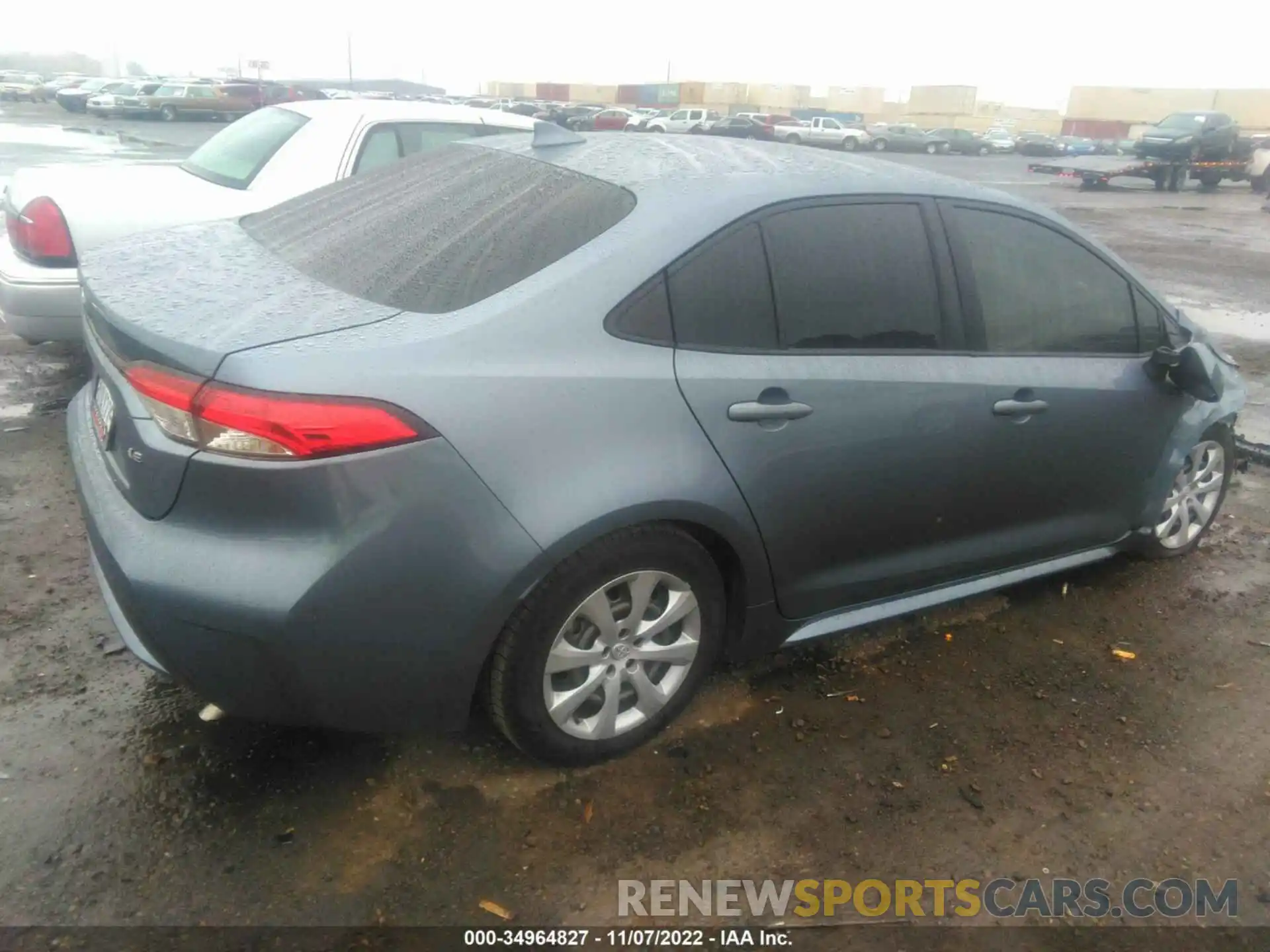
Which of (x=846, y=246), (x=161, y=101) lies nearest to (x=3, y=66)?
(x=161, y=101)

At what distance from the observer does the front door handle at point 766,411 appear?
261 centimetres

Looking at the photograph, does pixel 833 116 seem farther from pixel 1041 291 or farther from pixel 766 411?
pixel 766 411

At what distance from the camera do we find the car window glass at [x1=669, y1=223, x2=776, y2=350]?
2594 millimetres

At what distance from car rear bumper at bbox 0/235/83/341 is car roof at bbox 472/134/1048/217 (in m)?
2.46

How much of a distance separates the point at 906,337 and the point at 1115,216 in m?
18.3

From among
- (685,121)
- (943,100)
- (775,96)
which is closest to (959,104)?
(943,100)

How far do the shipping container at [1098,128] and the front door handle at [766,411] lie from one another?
62.7m

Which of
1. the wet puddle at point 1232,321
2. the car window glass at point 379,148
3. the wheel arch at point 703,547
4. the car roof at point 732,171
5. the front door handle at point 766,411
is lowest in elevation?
the wet puddle at point 1232,321

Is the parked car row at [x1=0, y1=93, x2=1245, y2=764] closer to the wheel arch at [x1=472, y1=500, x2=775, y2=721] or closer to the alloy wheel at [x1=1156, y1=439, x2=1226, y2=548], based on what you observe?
the wheel arch at [x1=472, y1=500, x2=775, y2=721]

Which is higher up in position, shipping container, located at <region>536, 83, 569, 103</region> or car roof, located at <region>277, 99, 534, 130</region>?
shipping container, located at <region>536, 83, 569, 103</region>

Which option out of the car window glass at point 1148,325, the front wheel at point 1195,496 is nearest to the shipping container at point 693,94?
the front wheel at point 1195,496

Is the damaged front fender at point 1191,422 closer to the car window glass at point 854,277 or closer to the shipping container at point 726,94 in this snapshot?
the car window glass at point 854,277

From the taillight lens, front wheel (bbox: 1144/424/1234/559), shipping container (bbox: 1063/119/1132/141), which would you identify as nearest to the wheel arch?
the taillight lens

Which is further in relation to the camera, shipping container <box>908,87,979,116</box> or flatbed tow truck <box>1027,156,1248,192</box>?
shipping container <box>908,87,979,116</box>
